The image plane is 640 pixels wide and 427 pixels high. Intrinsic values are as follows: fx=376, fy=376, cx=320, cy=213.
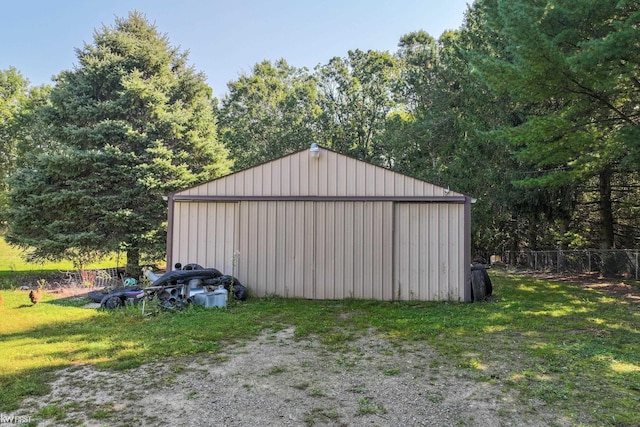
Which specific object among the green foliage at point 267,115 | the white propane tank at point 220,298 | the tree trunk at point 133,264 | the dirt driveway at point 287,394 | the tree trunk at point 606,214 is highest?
the green foliage at point 267,115

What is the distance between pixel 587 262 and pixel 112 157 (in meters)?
15.9

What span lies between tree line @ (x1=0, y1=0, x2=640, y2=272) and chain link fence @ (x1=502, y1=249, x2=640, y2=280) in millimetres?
1087

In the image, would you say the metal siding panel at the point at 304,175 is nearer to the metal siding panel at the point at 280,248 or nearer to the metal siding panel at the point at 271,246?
the metal siding panel at the point at 280,248

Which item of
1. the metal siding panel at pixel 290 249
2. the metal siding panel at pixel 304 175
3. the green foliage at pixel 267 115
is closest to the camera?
the metal siding panel at pixel 290 249

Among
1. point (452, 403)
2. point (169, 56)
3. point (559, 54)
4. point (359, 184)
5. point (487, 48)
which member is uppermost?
point (487, 48)

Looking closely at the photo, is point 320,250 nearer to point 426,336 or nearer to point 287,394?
point 426,336

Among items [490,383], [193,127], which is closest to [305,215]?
[490,383]

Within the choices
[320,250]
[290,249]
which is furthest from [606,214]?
[290,249]

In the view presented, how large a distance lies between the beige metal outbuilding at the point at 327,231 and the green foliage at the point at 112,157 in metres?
3.79

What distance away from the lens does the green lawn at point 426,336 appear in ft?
11.0

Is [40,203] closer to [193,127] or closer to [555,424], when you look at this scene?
[193,127]

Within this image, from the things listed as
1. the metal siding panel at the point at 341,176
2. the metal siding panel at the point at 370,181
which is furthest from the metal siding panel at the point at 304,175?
the metal siding panel at the point at 370,181

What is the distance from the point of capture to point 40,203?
10492 mm

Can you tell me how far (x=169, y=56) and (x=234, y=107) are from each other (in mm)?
12670
